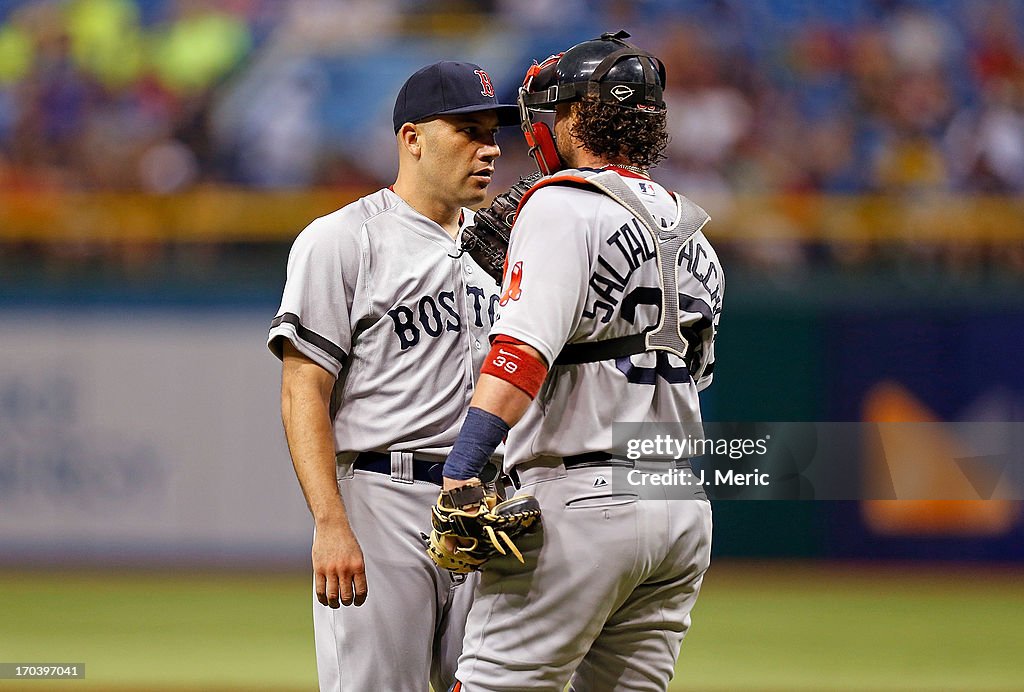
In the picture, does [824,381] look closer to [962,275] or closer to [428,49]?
[962,275]

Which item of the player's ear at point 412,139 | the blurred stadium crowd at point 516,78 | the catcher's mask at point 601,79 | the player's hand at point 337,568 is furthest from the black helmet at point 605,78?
the blurred stadium crowd at point 516,78

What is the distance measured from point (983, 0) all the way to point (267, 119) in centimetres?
642

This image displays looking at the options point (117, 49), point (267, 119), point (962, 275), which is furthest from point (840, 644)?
point (117, 49)

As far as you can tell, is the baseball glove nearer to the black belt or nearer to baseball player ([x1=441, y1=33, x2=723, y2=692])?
baseball player ([x1=441, y1=33, x2=723, y2=692])

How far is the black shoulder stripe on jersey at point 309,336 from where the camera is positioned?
341cm

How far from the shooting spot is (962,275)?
8.80 meters

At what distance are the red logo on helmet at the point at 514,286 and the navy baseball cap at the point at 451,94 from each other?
85 cm

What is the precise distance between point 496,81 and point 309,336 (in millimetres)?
8076

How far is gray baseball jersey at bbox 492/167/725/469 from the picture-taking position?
9.33ft

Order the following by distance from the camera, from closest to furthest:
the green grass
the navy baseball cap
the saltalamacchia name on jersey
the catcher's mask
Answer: the saltalamacchia name on jersey
the catcher's mask
the navy baseball cap
the green grass

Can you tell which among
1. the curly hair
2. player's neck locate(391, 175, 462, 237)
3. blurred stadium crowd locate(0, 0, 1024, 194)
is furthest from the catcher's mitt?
blurred stadium crowd locate(0, 0, 1024, 194)

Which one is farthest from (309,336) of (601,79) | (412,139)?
(601,79)

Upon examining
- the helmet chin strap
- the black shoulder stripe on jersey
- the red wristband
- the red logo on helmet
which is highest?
the helmet chin strap

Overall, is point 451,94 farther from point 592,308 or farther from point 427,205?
point 592,308
